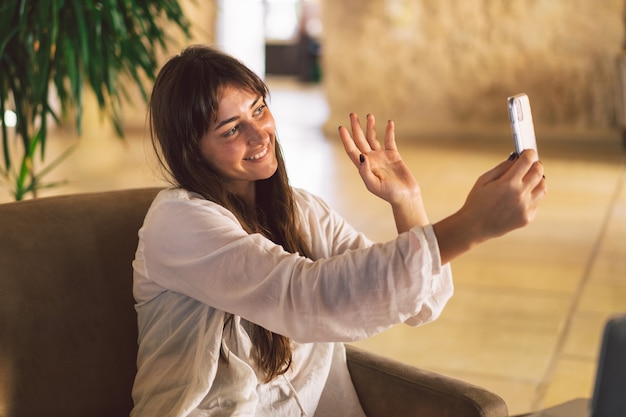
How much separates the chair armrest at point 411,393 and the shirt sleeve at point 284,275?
0.93 feet

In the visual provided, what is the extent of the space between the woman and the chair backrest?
10 cm

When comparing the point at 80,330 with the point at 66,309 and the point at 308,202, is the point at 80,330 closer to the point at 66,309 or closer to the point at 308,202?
the point at 66,309

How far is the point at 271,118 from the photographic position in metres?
1.72

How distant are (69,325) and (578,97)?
8840 mm

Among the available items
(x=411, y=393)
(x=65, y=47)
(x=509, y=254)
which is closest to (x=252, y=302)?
(x=411, y=393)

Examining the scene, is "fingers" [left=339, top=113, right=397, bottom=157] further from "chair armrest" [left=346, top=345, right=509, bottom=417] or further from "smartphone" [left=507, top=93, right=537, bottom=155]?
"chair armrest" [left=346, top=345, right=509, bottom=417]

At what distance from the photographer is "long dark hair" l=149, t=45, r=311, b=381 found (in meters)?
1.61

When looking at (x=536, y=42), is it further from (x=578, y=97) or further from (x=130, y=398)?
(x=130, y=398)

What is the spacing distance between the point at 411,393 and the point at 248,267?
479 millimetres

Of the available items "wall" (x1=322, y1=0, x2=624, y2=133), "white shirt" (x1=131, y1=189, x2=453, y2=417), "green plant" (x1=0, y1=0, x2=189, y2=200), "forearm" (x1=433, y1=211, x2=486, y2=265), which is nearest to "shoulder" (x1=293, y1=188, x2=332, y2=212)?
"white shirt" (x1=131, y1=189, x2=453, y2=417)

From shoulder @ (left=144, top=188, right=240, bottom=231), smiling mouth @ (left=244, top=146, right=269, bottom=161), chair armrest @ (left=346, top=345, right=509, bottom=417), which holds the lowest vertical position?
chair armrest @ (left=346, top=345, right=509, bottom=417)

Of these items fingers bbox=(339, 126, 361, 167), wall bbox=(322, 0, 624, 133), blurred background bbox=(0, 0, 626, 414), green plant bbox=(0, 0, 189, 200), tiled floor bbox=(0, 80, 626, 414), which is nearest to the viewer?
fingers bbox=(339, 126, 361, 167)

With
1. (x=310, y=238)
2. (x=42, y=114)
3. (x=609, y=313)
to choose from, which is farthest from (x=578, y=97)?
(x=310, y=238)

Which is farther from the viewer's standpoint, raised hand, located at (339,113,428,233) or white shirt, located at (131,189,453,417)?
raised hand, located at (339,113,428,233)
